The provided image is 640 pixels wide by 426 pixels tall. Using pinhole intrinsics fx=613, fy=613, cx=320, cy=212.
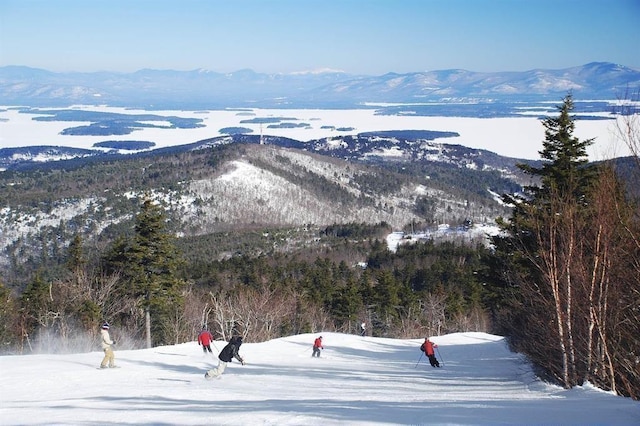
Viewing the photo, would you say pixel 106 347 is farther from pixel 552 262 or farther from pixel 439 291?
pixel 439 291

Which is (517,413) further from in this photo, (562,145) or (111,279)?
(111,279)

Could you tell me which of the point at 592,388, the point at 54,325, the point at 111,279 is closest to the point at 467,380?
the point at 592,388

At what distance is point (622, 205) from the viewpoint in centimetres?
1543

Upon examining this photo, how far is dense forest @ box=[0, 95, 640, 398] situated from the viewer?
1374 cm

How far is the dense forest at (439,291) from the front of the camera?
1374cm

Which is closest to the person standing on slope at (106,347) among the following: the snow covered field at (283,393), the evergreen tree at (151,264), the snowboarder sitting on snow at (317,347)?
the snow covered field at (283,393)

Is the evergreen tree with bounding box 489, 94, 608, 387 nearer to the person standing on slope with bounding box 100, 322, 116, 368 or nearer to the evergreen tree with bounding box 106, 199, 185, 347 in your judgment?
the person standing on slope with bounding box 100, 322, 116, 368

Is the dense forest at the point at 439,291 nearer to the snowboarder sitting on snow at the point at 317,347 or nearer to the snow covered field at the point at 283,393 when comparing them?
the snow covered field at the point at 283,393

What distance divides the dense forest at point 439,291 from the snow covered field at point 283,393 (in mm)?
1727

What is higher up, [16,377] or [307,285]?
Answer: [16,377]

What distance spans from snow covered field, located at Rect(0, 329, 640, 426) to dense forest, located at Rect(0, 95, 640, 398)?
68.0 inches

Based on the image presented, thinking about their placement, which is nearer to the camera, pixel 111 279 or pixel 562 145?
pixel 562 145

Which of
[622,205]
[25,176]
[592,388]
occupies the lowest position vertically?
[25,176]

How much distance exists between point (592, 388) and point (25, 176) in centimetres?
17468
